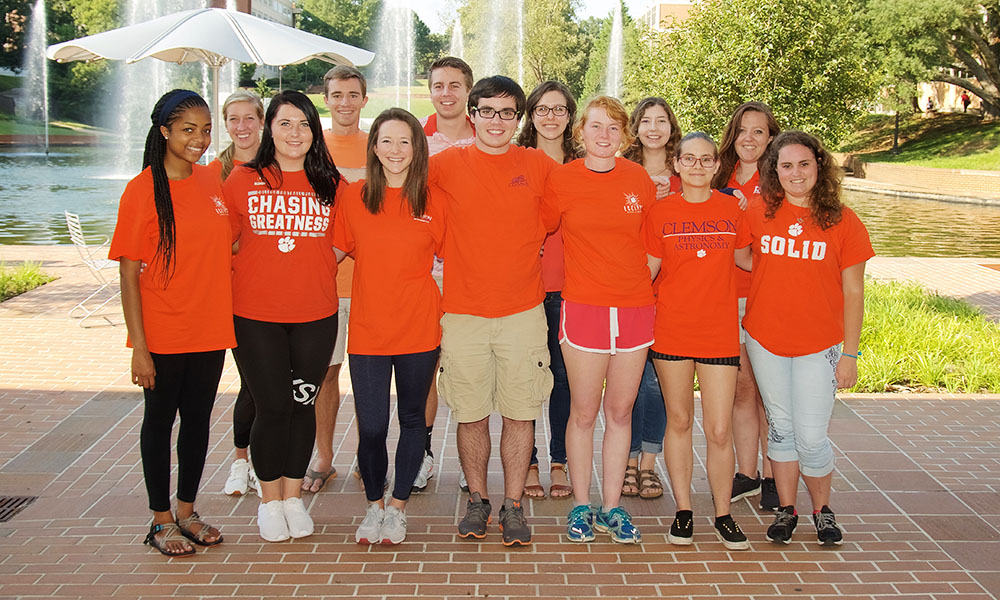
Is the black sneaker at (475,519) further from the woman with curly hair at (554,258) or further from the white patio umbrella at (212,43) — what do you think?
the white patio umbrella at (212,43)

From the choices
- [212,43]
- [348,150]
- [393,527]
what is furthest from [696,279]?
[212,43]

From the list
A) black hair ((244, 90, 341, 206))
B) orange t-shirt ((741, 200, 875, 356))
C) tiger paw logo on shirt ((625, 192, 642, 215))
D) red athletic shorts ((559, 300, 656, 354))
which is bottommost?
red athletic shorts ((559, 300, 656, 354))

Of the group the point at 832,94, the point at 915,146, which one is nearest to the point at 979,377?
the point at 832,94

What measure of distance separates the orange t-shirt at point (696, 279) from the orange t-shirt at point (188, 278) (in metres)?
1.92

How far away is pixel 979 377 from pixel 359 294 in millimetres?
5209

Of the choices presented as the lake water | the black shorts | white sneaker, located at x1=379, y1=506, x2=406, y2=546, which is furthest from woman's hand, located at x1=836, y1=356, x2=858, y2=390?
the lake water

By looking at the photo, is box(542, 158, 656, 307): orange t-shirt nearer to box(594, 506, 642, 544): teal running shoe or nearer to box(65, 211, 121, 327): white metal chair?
box(594, 506, 642, 544): teal running shoe

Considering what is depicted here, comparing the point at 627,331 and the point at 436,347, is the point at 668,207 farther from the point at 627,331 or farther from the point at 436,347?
the point at 436,347

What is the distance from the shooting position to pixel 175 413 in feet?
12.7

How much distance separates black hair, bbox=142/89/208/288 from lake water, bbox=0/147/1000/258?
13.2 metres

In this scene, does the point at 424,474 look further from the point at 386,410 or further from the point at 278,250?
the point at 278,250

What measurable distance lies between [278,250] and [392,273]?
0.51 meters

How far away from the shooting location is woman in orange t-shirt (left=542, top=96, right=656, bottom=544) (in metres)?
3.88

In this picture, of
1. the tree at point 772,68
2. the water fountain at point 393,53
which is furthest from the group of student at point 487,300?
the water fountain at point 393,53
